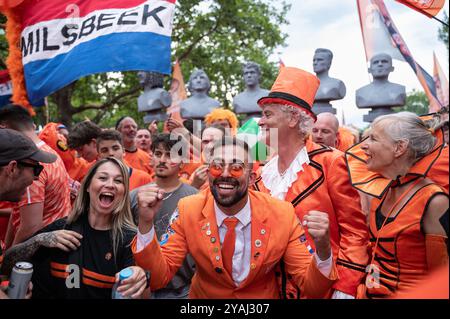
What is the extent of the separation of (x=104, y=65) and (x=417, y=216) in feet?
8.53

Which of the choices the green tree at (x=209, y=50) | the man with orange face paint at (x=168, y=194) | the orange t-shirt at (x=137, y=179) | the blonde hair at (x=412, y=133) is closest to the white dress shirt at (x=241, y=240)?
the man with orange face paint at (x=168, y=194)

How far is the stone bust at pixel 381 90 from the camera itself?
22.7ft

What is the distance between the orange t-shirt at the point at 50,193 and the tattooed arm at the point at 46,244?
2.55ft

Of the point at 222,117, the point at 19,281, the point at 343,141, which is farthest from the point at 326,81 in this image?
the point at 19,281

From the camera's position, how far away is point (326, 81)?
273 inches

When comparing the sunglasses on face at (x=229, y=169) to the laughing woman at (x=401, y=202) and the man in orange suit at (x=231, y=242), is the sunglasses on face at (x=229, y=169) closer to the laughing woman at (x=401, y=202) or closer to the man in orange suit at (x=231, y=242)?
the man in orange suit at (x=231, y=242)

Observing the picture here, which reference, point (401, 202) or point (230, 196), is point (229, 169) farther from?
point (401, 202)

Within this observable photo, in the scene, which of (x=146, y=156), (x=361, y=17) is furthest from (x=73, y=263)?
(x=361, y=17)

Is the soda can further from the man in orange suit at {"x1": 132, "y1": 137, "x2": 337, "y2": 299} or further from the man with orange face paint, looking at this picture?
the man with orange face paint

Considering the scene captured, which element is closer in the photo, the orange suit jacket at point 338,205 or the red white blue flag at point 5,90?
the orange suit jacket at point 338,205

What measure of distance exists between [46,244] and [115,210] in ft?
1.52

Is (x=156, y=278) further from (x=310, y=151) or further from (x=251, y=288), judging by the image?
(x=310, y=151)

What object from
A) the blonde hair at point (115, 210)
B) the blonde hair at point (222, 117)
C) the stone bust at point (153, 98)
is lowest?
the blonde hair at point (115, 210)

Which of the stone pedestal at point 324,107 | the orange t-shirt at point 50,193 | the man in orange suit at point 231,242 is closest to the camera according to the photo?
the man in orange suit at point 231,242
